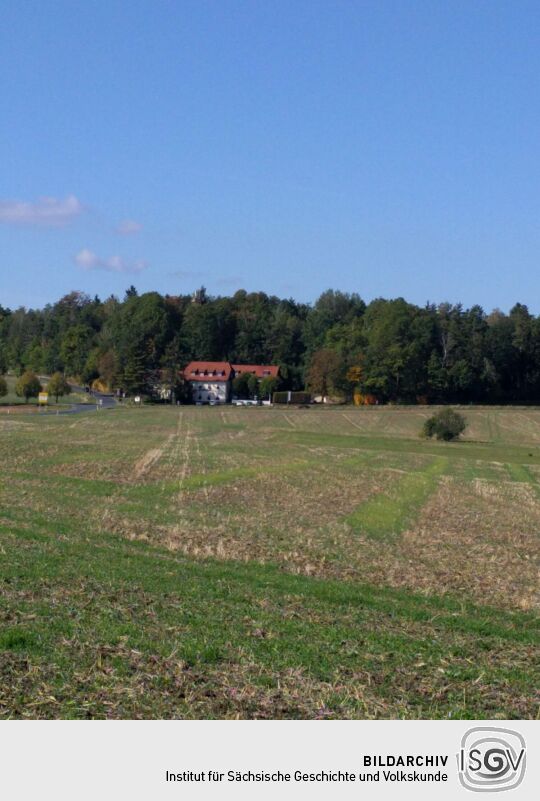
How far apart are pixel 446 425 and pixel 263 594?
70.5 metres

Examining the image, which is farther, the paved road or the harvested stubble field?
the paved road

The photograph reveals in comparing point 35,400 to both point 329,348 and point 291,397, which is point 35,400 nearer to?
point 291,397

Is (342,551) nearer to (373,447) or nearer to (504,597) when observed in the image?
(504,597)

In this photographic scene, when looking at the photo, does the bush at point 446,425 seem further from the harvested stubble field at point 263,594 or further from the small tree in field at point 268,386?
the small tree in field at point 268,386

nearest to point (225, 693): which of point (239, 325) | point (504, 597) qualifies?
point (504, 597)

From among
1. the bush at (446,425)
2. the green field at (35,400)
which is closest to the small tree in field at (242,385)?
the green field at (35,400)
